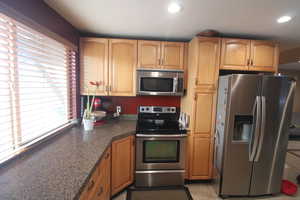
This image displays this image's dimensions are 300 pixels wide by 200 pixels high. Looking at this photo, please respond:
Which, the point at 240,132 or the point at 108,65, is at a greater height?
the point at 108,65

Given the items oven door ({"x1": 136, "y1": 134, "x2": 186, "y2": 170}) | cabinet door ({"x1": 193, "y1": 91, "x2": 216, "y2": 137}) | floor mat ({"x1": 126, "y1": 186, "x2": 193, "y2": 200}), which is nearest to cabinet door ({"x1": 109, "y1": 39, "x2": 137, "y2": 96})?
oven door ({"x1": 136, "y1": 134, "x2": 186, "y2": 170})

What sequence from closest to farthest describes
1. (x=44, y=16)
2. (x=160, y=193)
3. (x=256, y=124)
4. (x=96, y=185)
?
1. (x=96, y=185)
2. (x=44, y=16)
3. (x=256, y=124)
4. (x=160, y=193)

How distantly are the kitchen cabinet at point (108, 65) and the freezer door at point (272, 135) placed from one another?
187cm

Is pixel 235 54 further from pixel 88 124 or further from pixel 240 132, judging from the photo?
pixel 88 124

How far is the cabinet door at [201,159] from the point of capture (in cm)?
226

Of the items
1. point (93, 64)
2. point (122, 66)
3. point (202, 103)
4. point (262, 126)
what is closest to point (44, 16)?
point (93, 64)

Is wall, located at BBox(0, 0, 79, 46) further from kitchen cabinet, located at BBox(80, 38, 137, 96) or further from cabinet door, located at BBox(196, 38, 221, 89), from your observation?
cabinet door, located at BBox(196, 38, 221, 89)

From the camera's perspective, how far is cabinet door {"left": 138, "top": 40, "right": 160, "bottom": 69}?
7.73 feet

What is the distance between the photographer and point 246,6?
1.48 metres

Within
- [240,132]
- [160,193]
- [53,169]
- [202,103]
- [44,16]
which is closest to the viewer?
[53,169]

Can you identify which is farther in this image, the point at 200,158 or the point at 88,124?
the point at 200,158

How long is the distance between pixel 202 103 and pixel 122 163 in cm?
143

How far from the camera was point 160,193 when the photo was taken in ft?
6.88

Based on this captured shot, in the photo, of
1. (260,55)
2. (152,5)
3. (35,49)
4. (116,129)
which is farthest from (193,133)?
(35,49)
